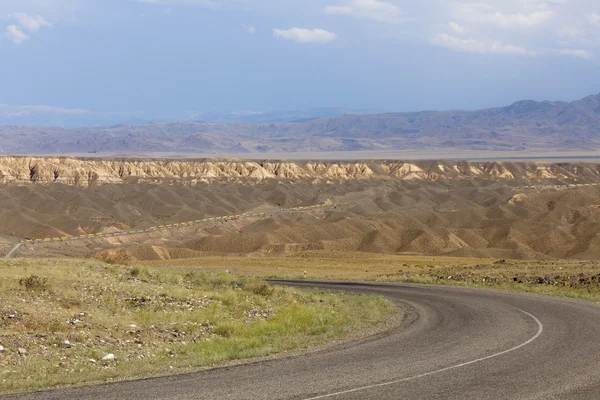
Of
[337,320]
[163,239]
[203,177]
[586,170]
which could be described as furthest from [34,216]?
[586,170]

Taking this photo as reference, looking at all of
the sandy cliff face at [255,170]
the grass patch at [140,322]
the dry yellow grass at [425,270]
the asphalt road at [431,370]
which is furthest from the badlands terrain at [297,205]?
the asphalt road at [431,370]

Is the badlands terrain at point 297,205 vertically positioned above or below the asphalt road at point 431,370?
below

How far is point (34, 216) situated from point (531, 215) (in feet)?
203

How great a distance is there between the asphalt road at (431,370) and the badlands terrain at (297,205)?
43.6m

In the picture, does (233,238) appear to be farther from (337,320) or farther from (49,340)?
(49,340)

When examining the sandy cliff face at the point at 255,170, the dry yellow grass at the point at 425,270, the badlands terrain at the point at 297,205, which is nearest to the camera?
the dry yellow grass at the point at 425,270

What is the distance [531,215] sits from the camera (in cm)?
8950

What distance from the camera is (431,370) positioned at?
1581 centimetres

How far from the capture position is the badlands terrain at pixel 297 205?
71625mm

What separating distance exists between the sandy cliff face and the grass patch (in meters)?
129

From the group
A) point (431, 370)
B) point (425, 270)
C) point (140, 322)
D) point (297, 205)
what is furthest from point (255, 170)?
point (431, 370)

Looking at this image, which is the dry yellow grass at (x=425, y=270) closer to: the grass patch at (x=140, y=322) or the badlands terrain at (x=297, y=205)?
the grass patch at (x=140, y=322)

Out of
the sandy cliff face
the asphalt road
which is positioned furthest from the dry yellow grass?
the sandy cliff face

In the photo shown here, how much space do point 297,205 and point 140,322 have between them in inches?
3994
